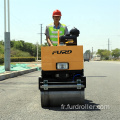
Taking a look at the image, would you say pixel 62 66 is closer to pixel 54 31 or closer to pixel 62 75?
pixel 62 75

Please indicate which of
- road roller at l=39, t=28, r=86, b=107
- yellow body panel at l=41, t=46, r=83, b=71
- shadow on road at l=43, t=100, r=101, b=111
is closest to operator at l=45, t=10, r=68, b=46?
road roller at l=39, t=28, r=86, b=107

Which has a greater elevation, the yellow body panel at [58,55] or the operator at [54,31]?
the operator at [54,31]

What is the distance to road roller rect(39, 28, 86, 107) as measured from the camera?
505 centimetres

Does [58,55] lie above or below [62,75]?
above

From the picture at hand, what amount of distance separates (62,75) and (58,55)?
45 centimetres

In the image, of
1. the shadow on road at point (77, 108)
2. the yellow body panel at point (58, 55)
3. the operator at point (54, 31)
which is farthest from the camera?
the operator at point (54, 31)

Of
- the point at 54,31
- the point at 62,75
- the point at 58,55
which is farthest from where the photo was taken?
the point at 54,31

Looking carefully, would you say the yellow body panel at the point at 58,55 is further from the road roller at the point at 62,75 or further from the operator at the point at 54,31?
the operator at the point at 54,31

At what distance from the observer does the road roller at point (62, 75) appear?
5055mm

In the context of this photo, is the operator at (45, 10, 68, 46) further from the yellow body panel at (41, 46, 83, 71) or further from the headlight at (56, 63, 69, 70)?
the headlight at (56, 63, 69, 70)

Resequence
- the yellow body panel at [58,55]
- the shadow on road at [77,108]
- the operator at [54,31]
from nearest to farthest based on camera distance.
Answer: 1. the yellow body panel at [58,55]
2. the shadow on road at [77,108]
3. the operator at [54,31]

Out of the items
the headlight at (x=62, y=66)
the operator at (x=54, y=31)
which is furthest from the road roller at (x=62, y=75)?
the operator at (x=54, y=31)

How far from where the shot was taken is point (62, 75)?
17.0ft

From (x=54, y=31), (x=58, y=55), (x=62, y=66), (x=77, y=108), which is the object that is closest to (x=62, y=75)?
(x=62, y=66)
